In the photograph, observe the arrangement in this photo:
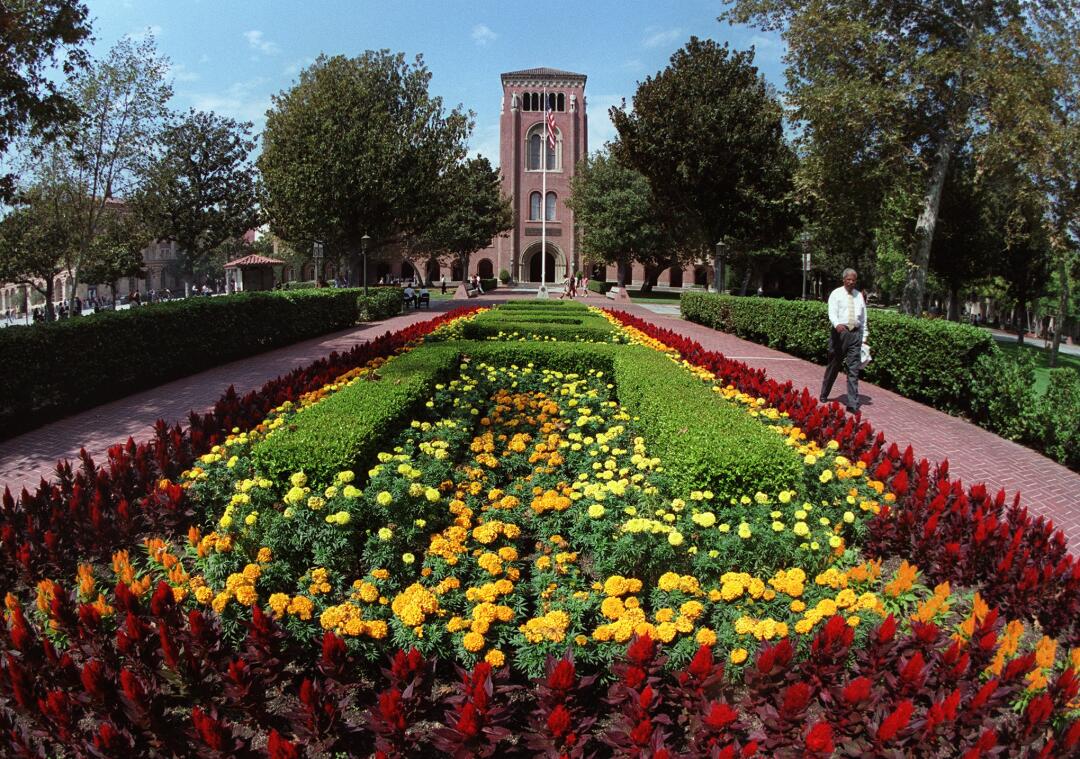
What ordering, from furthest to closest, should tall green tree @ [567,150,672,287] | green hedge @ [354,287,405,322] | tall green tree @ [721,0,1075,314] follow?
tall green tree @ [567,150,672,287], green hedge @ [354,287,405,322], tall green tree @ [721,0,1075,314]

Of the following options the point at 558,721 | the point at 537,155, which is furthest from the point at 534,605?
the point at 537,155

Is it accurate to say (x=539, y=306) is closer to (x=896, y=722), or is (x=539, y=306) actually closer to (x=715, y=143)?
(x=715, y=143)

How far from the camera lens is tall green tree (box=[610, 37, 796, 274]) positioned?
84.4ft

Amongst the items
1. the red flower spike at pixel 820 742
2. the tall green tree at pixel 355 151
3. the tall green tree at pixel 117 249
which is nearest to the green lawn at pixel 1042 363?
the red flower spike at pixel 820 742

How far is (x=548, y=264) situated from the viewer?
65.3m

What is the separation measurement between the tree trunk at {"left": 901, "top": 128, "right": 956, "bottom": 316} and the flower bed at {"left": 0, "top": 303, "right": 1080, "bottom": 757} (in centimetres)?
1616

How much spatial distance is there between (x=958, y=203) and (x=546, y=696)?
29442mm

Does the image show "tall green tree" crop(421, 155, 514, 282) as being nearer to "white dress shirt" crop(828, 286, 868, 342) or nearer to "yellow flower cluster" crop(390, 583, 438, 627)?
"white dress shirt" crop(828, 286, 868, 342)

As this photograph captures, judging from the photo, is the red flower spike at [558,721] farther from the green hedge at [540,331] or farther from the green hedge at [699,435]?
the green hedge at [540,331]

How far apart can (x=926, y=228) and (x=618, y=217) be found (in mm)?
26821

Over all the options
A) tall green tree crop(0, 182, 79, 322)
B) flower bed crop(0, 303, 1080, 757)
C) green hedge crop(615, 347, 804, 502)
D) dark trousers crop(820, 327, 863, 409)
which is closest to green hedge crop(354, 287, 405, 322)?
tall green tree crop(0, 182, 79, 322)

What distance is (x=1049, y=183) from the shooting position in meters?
16.7

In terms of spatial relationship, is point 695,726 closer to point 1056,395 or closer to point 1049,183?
point 1056,395

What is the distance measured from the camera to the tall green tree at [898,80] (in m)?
16.5
